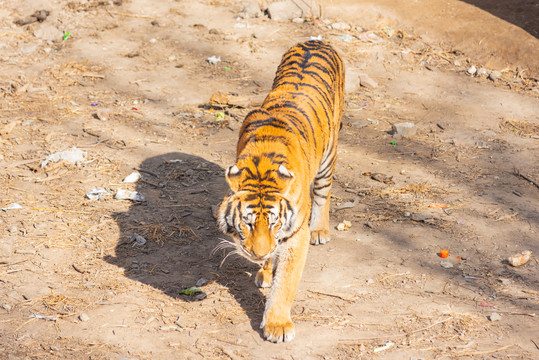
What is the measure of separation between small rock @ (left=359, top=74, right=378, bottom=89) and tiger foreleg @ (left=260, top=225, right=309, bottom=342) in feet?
14.3

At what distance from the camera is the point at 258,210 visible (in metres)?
3.50

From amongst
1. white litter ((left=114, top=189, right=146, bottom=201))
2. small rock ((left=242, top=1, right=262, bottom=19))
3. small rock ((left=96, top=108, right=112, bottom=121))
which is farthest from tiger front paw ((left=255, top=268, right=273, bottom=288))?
small rock ((left=242, top=1, right=262, bottom=19))

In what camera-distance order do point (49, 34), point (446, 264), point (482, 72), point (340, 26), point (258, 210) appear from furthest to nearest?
point (340, 26)
point (49, 34)
point (482, 72)
point (446, 264)
point (258, 210)

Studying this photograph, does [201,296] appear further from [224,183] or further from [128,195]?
[224,183]

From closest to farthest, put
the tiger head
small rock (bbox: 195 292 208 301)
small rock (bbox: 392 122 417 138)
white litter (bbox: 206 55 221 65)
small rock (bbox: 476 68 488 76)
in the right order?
1. the tiger head
2. small rock (bbox: 195 292 208 301)
3. small rock (bbox: 392 122 417 138)
4. small rock (bbox: 476 68 488 76)
5. white litter (bbox: 206 55 221 65)

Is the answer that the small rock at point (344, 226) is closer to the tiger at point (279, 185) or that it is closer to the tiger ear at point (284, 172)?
the tiger at point (279, 185)

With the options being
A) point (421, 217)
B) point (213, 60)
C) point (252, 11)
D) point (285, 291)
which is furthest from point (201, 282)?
point (252, 11)

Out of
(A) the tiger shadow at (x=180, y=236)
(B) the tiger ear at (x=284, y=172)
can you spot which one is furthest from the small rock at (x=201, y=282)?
(B) the tiger ear at (x=284, y=172)

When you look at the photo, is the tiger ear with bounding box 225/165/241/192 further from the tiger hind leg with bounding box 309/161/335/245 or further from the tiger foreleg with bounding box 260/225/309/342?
the tiger hind leg with bounding box 309/161/335/245

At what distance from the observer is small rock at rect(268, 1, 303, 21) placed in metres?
9.33

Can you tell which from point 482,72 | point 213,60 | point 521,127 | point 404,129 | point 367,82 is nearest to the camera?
point 404,129

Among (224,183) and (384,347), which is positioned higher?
(384,347)

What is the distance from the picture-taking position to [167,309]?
13.2 feet

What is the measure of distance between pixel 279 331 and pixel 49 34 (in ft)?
22.7
